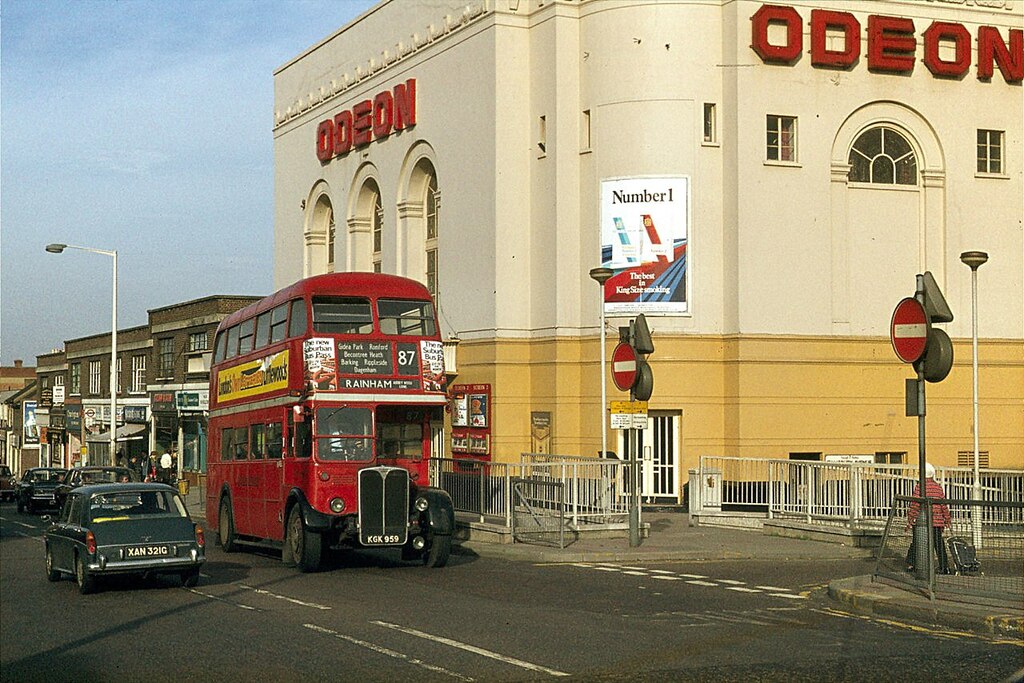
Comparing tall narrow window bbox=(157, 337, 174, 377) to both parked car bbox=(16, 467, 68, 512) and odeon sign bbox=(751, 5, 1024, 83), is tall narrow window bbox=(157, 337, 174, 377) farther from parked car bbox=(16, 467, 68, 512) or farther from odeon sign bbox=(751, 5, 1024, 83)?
odeon sign bbox=(751, 5, 1024, 83)

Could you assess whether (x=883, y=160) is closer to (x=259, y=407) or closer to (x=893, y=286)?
(x=893, y=286)

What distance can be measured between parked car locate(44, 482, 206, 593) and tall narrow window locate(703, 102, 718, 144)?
24968 mm

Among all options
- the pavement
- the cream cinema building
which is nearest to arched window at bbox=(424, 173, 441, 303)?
the cream cinema building

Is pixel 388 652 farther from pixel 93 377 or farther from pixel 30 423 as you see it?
pixel 30 423

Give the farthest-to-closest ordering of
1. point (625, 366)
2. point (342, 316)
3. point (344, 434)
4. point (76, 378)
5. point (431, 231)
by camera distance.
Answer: point (76, 378)
point (431, 231)
point (625, 366)
point (342, 316)
point (344, 434)

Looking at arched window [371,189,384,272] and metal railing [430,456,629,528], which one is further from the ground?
arched window [371,189,384,272]

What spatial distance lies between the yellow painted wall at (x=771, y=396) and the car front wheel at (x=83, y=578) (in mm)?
23751

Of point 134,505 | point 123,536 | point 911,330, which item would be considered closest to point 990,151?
point 911,330

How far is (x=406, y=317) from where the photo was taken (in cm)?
2330

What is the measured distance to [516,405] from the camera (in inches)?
1713

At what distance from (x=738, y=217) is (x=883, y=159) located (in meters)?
5.69

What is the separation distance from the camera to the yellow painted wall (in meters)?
40.0

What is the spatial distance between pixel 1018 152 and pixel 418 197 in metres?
20.2

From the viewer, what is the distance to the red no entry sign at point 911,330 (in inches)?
734
